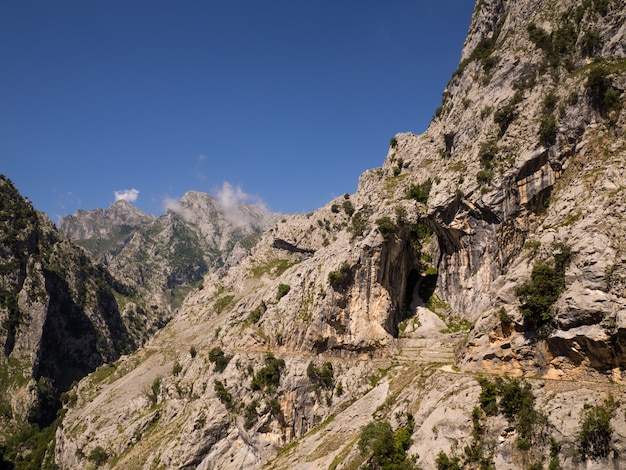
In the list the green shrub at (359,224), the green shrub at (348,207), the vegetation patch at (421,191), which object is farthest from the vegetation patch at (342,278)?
the green shrub at (348,207)

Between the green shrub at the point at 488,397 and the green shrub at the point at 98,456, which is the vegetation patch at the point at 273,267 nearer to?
the green shrub at the point at 98,456

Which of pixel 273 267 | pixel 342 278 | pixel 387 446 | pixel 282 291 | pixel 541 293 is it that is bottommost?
pixel 387 446

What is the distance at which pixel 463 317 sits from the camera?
62.0 meters

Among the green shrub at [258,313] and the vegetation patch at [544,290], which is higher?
the green shrub at [258,313]

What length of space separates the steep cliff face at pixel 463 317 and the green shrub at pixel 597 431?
0.34ft

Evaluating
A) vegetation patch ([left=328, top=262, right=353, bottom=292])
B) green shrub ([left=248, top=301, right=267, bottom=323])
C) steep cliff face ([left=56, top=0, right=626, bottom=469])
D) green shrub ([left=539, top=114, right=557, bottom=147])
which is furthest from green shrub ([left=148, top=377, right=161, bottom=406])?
green shrub ([left=539, top=114, right=557, bottom=147])

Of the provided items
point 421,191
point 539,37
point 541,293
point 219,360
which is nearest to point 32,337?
point 219,360

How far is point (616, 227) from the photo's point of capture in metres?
36.8

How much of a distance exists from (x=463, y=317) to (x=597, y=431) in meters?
34.9

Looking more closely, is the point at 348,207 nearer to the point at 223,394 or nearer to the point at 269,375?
the point at 269,375

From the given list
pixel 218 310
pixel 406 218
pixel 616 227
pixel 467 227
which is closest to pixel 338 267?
pixel 406 218

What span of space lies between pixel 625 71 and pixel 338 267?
48.7 m

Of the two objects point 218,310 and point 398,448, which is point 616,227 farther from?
point 218,310

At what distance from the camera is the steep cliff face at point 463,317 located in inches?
1318
